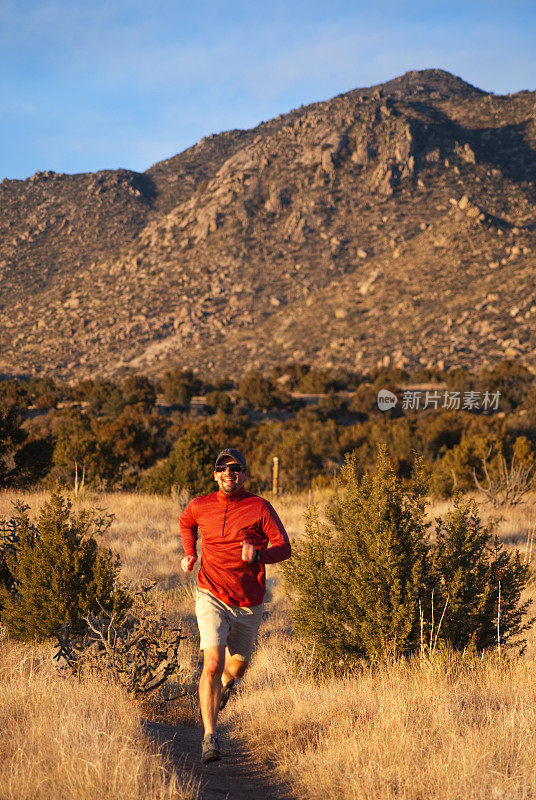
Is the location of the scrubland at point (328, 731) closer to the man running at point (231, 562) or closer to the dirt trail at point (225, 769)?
the dirt trail at point (225, 769)

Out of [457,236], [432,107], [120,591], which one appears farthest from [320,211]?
[120,591]

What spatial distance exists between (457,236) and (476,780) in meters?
59.0

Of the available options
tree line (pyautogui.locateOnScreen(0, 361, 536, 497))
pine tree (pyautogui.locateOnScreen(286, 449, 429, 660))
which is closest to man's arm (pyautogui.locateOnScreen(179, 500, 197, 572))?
pine tree (pyautogui.locateOnScreen(286, 449, 429, 660))

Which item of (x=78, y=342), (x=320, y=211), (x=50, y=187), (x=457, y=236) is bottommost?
(x=78, y=342)

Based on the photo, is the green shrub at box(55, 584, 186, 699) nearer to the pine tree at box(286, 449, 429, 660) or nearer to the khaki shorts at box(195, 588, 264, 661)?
the khaki shorts at box(195, 588, 264, 661)

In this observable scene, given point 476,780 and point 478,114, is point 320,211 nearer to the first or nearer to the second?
point 478,114

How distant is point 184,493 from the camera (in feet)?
50.7

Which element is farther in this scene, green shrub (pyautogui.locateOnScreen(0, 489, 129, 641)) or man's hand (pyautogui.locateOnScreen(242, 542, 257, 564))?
green shrub (pyautogui.locateOnScreen(0, 489, 129, 641))

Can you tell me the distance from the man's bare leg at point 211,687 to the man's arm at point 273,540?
672 millimetres

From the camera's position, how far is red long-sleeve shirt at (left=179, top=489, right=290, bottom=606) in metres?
4.29

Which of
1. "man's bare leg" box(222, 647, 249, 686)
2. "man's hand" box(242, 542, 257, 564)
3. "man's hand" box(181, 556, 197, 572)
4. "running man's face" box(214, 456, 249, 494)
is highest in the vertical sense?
"running man's face" box(214, 456, 249, 494)

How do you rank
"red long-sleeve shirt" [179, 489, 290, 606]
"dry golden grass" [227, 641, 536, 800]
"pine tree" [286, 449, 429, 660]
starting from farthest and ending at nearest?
"pine tree" [286, 449, 429, 660]
"red long-sleeve shirt" [179, 489, 290, 606]
"dry golden grass" [227, 641, 536, 800]

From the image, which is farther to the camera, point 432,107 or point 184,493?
point 432,107

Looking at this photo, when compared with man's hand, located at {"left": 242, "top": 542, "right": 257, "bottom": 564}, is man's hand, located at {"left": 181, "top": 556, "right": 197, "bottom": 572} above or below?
below
